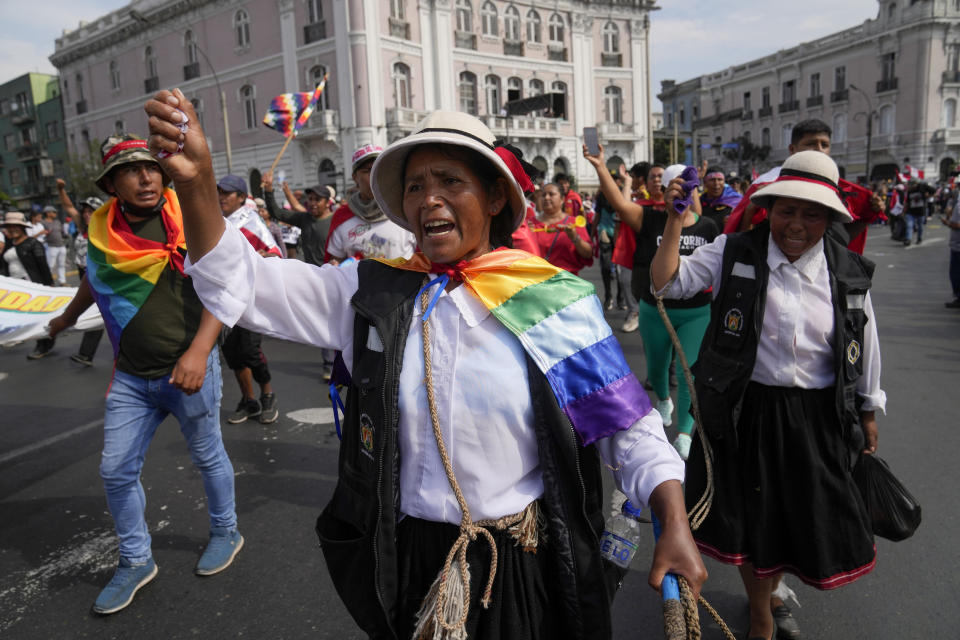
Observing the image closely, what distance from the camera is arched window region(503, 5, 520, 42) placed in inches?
1368

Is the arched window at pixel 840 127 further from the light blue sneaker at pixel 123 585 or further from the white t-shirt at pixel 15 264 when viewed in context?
the light blue sneaker at pixel 123 585

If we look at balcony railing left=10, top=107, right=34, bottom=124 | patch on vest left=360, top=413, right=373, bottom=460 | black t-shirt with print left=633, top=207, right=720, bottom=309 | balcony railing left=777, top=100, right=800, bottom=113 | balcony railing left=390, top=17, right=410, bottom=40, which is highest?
balcony railing left=10, top=107, right=34, bottom=124

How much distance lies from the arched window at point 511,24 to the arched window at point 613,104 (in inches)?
259

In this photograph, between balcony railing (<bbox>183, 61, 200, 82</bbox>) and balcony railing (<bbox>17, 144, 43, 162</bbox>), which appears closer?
balcony railing (<bbox>183, 61, 200, 82</bbox>)

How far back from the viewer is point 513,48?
116 ft

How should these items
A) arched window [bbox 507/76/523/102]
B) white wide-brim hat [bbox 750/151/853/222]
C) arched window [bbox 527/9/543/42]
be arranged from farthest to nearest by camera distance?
arched window [bbox 527/9/543/42] < arched window [bbox 507/76/523/102] < white wide-brim hat [bbox 750/151/853/222]

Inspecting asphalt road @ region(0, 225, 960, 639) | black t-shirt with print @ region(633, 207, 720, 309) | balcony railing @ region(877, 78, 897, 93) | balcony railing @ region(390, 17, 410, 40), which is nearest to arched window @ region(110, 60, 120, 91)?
balcony railing @ region(390, 17, 410, 40)

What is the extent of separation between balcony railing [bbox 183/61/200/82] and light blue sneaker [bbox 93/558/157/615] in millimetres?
36573

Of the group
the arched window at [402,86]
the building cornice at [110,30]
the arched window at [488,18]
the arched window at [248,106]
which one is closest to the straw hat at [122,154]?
the arched window at [402,86]

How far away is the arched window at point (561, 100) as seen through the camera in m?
36.5

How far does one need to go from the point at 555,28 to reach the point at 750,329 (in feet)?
124

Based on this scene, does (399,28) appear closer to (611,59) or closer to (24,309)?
(611,59)

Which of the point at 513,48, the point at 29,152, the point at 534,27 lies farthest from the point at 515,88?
the point at 29,152

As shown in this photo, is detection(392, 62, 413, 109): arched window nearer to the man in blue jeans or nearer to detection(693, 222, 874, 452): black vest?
the man in blue jeans
